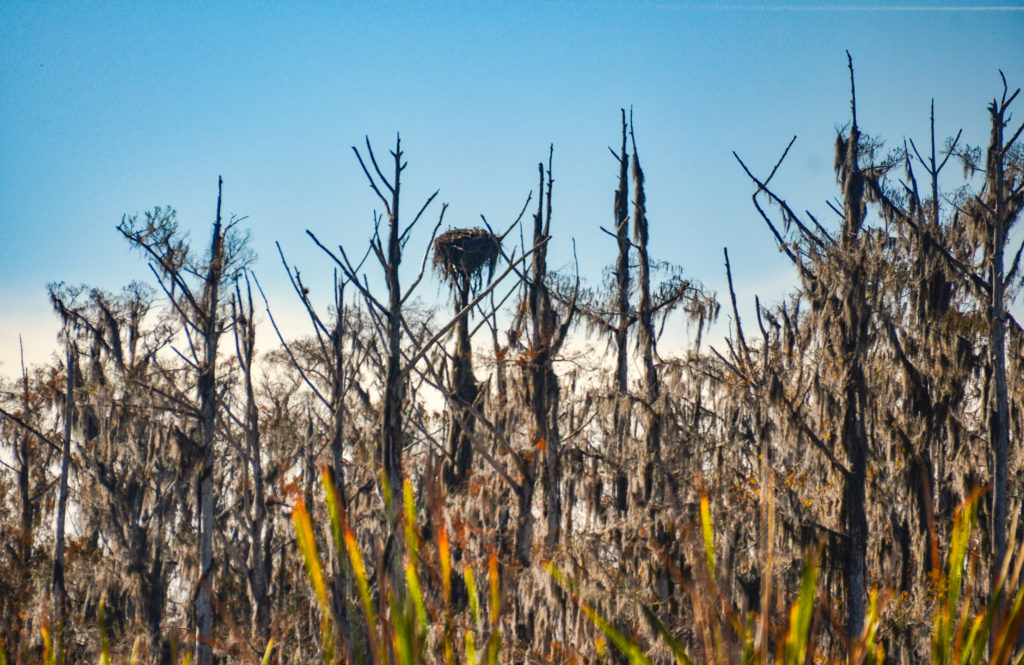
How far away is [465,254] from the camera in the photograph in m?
20.4

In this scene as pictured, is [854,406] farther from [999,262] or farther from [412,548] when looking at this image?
[412,548]

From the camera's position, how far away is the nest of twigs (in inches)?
803

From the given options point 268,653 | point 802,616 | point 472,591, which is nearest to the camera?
point 802,616

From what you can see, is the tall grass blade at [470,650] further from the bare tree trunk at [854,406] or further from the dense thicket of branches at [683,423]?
the bare tree trunk at [854,406]

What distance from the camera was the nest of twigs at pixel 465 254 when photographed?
20406 mm

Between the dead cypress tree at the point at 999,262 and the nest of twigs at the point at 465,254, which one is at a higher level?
the nest of twigs at the point at 465,254

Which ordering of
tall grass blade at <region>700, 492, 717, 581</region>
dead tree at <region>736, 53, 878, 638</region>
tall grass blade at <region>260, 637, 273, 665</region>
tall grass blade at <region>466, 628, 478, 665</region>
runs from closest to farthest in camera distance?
tall grass blade at <region>700, 492, 717, 581</region>, tall grass blade at <region>466, 628, 478, 665</region>, tall grass blade at <region>260, 637, 273, 665</region>, dead tree at <region>736, 53, 878, 638</region>

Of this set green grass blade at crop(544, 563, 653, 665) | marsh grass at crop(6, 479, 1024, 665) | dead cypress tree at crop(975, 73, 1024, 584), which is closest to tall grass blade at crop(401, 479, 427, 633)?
marsh grass at crop(6, 479, 1024, 665)

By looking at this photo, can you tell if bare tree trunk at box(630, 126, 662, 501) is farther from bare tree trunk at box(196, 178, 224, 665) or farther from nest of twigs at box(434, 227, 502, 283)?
bare tree trunk at box(196, 178, 224, 665)

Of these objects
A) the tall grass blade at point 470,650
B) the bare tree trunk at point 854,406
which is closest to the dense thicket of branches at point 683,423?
the bare tree trunk at point 854,406

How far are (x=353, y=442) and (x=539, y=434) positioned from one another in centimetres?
937

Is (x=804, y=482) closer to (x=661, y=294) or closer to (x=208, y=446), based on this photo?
(x=661, y=294)

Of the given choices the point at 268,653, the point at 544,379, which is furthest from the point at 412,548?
the point at 544,379

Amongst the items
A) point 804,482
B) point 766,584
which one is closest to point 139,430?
point 804,482
